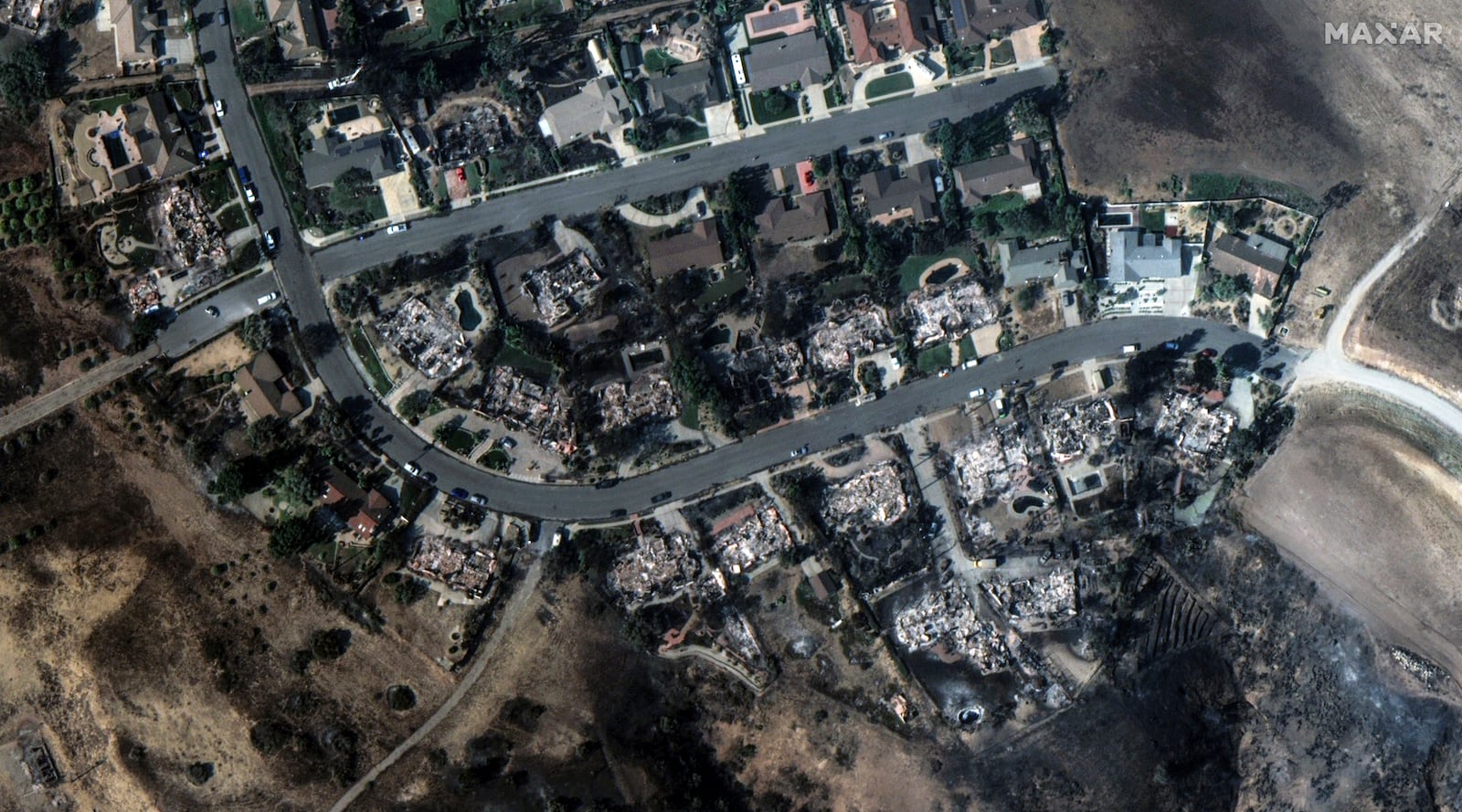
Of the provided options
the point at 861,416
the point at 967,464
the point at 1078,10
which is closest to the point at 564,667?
the point at 861,416

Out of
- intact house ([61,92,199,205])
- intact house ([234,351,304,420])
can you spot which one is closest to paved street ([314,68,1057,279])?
intact house ([61,92,199,205])

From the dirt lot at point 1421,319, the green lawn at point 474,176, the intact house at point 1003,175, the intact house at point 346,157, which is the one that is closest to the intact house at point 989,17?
the intact house at point 1003,175

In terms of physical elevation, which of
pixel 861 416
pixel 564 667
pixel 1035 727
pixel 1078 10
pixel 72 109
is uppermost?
pixel 72 109

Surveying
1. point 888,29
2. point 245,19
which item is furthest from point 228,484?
point 888,29

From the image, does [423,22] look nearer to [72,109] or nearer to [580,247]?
[580,247]

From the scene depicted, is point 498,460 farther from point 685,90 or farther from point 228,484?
point 685,90

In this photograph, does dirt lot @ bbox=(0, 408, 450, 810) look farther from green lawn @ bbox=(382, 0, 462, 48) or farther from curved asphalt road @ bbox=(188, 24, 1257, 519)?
green lawn @ bbox=(382, 0, 462, 48)
